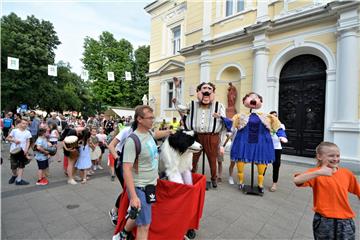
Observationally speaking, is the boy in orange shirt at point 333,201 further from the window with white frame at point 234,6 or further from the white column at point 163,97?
the white column at point 163,97

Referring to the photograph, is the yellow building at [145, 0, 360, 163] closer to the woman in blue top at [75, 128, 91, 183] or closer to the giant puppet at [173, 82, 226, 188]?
the giant puppet at [173, 82, 226, 188]

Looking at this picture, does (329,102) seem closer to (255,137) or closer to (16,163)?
(255,137)

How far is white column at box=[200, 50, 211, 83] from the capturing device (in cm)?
1130

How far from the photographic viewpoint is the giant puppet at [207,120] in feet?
15.0

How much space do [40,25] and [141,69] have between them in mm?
11637

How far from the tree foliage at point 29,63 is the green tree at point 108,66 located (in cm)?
400

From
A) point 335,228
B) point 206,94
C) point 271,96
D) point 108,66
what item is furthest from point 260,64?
point 108,66

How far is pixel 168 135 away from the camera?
2.98 meters

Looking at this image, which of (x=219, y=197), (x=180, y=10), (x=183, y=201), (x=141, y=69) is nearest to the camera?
(x=183, y=201)

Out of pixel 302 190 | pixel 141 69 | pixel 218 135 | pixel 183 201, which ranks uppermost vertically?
pixel 141 69

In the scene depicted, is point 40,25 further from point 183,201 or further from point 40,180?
point 183,201

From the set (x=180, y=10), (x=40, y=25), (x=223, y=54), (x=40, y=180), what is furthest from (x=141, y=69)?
(x=40, y=180)

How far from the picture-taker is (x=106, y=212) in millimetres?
3588

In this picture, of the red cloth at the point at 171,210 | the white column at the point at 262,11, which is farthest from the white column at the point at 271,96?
the red cloth at the point at 171,210
